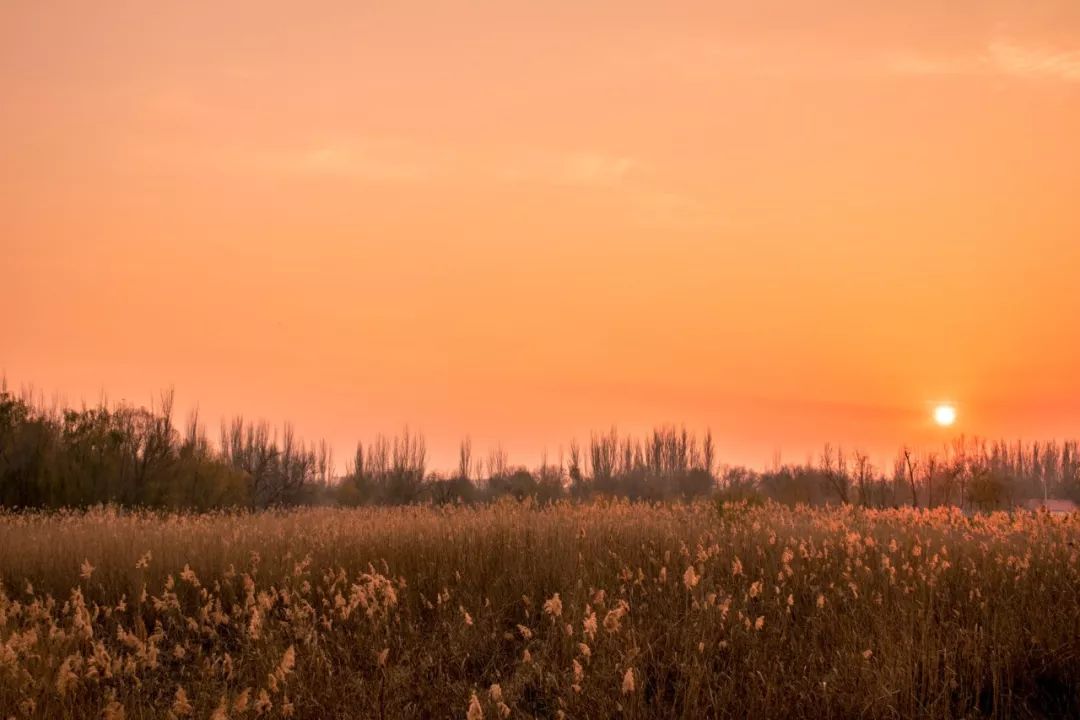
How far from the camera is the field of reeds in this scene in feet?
24.3

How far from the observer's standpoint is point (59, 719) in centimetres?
737

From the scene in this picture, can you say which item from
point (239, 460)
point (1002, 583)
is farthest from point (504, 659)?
Answer: point (239, 460)

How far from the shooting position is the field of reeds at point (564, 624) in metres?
7.41

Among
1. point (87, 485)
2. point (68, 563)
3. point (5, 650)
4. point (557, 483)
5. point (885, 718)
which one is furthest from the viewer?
point (557, 483)

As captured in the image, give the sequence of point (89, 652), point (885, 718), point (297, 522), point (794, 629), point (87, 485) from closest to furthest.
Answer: point (885, 718)
point (794, 629)
point (89, 652)
point (297, 522)
point (87, 485)

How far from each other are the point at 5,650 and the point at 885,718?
21.8 feet

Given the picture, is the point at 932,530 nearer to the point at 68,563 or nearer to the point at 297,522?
the point at 297,522

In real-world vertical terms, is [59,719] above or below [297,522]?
below

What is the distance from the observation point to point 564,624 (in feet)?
27.6

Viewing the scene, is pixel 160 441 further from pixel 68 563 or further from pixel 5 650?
pixel 5 650

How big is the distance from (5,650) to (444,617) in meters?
3.69

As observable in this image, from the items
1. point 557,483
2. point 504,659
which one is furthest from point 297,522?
point 557,483

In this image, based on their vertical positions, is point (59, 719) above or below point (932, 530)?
below

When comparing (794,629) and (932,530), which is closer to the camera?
(794,629)
